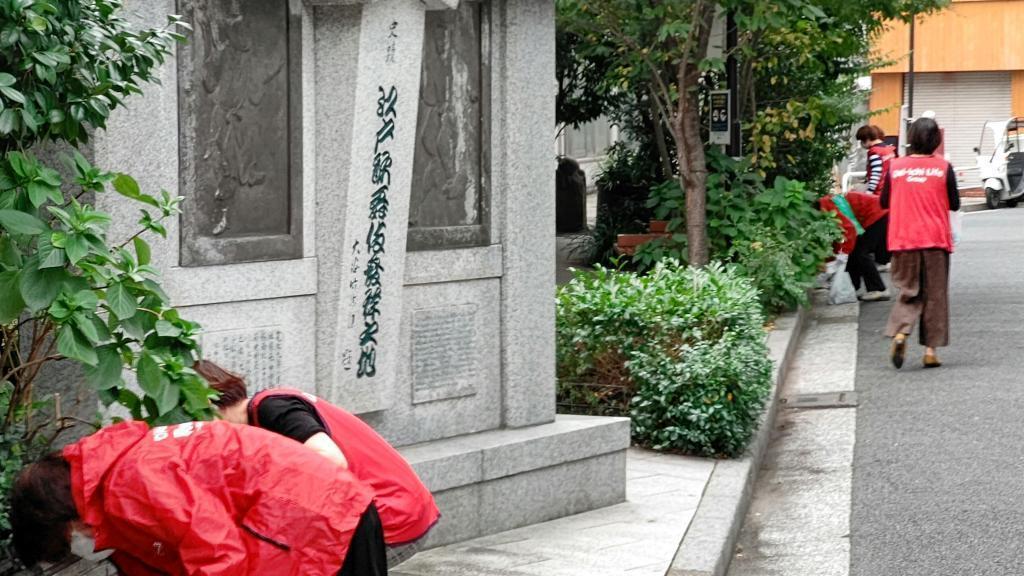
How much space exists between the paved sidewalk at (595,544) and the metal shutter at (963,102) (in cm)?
3862

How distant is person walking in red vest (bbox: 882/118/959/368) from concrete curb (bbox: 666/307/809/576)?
150 cm

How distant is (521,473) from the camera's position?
6824mm

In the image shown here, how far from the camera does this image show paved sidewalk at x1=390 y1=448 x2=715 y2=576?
6.11 meters

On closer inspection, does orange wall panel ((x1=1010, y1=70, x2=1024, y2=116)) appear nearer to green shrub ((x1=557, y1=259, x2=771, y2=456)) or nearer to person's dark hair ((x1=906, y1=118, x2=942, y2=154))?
person's dark hair ((x1=906, y1=118, x2=942, y2=154))

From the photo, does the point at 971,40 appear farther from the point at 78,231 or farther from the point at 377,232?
the point at 78,231

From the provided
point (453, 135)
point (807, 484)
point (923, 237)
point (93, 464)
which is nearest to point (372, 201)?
point (453, 135)

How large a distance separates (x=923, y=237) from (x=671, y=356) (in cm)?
304

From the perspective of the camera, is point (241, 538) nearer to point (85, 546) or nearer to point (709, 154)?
point (85, 546)

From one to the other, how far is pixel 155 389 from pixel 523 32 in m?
3.43

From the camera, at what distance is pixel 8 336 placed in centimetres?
462

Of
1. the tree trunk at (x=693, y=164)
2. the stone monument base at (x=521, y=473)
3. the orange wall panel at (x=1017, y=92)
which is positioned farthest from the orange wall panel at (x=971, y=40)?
the stone monument base at (x=521, y=473)

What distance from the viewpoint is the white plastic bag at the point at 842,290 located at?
14336 millimetres

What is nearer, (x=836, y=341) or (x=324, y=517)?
(x=324, y=517)

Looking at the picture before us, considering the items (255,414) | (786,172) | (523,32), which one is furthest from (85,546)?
(786,172)
